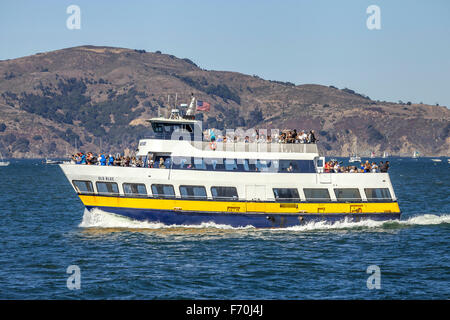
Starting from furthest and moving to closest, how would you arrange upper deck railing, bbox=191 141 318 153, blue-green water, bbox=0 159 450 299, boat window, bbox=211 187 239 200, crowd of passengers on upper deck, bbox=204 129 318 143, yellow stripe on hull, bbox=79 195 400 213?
1. crowd of passengers on upper deck, bbox=204 129 318 143
2. upper deck railing, bbox=191 141 318 153
3. boat window, bbox=211 187 239 200
4. yellow stripe on hull, bbox=79 195 400 213
5. blue-green water, bbox=0 159 450 299

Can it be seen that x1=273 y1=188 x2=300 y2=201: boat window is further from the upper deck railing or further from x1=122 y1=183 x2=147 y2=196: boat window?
x1=122 y1=183 x2=147 y2=196: boat window

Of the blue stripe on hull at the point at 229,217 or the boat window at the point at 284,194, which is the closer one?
the blue stripe on hull at the point at 229,217

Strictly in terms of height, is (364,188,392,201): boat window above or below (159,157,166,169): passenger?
below

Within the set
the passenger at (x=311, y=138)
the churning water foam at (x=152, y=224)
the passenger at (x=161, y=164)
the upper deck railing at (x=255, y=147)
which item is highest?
the passenger at (x=311, y=138)

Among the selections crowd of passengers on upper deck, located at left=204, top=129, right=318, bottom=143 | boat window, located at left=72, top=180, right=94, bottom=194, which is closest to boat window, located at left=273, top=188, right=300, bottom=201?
crowd of passengers on upper deck, located at left=204, top=129, right=318, bottom=143

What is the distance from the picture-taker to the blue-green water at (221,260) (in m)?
25.5

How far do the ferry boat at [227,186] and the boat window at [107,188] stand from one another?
59 mm

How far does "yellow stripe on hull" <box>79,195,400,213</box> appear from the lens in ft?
123

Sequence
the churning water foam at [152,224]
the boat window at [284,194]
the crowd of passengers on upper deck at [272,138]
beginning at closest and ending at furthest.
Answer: the churning water foam at [152,224], the boat window at [284,194], the crowd of passengers on upper deck at [272,138]

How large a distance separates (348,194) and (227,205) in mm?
7621

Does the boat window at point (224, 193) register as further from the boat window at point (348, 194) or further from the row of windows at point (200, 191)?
the boat window at point (348, 194)

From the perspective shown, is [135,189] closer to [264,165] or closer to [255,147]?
[255,147]

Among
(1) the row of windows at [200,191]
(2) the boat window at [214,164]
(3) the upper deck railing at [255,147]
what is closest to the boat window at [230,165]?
(2) the boat window at [214,164]

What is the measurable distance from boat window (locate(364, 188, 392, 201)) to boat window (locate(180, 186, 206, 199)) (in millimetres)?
10266
